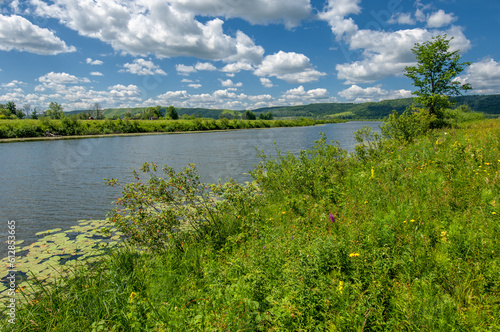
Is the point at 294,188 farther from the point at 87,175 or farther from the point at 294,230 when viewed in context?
the point at 87,175

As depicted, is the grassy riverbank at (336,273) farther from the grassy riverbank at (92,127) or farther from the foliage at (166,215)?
the grassy riverbank at (92,127)

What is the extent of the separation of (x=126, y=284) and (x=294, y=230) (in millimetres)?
3702

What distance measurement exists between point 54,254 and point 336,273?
8406 mm

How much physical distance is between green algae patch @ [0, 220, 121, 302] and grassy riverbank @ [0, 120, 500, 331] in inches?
48.2

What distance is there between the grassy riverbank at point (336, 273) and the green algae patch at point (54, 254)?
122cm

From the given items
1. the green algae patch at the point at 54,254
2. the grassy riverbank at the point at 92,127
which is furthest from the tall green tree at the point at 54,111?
the green algae patch at the point at 54,254

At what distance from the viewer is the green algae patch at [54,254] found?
6.26 meters

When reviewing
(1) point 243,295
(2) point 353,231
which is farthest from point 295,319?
(2) point 353,231

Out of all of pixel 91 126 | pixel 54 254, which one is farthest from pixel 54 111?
pixel 54 254

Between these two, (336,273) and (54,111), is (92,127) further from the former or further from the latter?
(336,273)

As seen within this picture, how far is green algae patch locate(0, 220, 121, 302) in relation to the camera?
6.26m

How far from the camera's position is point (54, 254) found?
7836 millimetres

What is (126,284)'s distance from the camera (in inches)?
203

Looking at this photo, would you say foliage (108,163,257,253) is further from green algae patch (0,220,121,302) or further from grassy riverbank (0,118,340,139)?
grassy riverbank (0,118,340,139)
